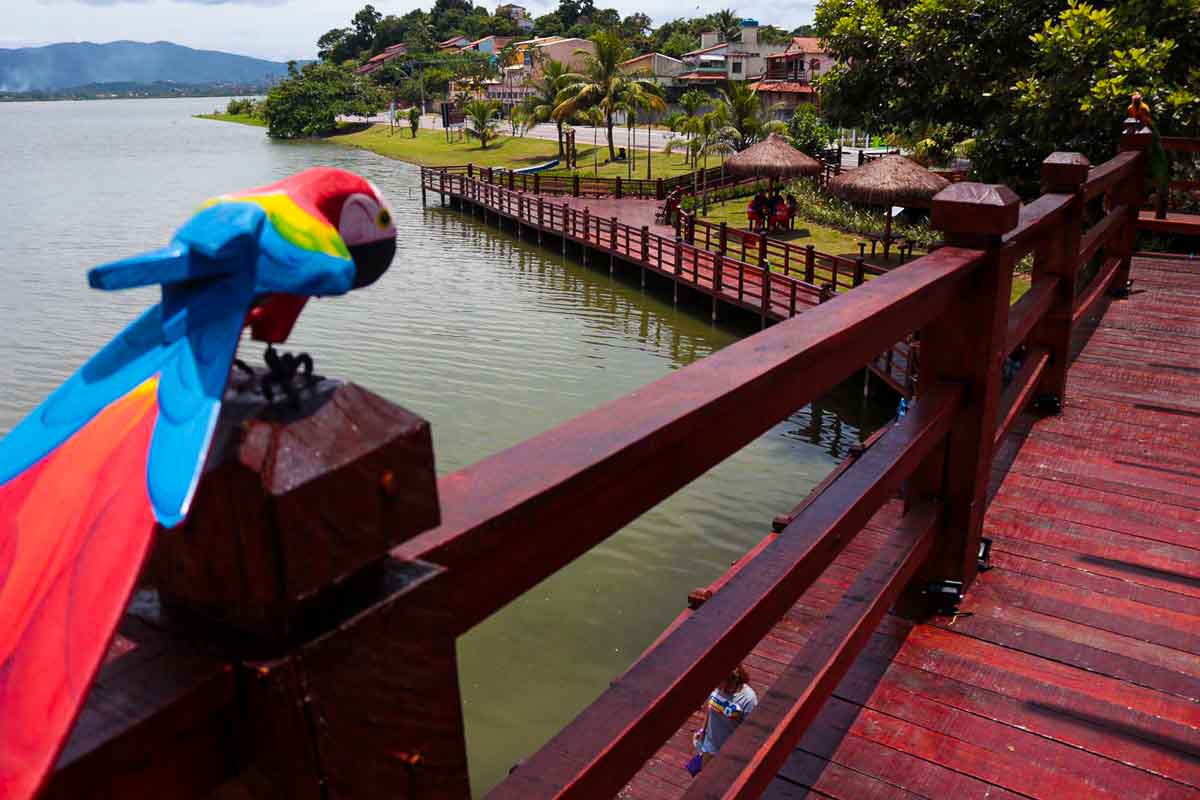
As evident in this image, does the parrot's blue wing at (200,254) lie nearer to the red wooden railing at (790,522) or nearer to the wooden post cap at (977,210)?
the red wooden railing at (790,522)

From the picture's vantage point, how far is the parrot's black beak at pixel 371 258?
0.86m

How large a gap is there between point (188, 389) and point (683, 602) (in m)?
7.66

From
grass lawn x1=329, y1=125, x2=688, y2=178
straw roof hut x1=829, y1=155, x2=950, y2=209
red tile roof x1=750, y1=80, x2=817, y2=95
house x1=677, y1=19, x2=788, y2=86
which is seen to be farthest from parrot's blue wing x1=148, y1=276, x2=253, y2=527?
house x1=677, y1=19, x2=788, y2=86

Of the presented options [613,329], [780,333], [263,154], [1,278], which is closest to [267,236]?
[780,333]

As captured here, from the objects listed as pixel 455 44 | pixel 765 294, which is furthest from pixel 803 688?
pixel 455 44

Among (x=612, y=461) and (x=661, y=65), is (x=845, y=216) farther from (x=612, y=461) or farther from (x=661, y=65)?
(x=661, y=65)

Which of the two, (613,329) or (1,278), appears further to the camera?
(1,278)

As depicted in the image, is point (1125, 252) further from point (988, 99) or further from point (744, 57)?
point (744, 57)

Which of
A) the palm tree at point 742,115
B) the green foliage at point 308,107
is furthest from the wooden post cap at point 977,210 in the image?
the green foliage at point 308,107

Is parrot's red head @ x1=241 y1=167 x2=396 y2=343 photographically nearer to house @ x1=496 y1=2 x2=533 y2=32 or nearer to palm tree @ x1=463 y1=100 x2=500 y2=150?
palm tree @ x1=463 y1=100 x2=500 y2=150

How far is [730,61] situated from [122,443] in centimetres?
7094

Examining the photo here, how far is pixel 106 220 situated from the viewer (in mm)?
28828

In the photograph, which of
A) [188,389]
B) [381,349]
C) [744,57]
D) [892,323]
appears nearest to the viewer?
[188,389]

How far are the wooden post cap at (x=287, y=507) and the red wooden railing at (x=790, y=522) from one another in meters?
0.10
